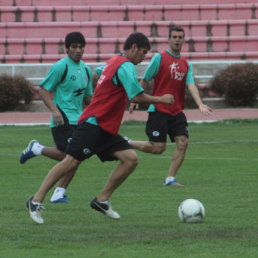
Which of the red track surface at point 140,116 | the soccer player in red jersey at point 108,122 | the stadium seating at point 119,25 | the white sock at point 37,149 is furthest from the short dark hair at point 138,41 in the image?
the stadium seating at point 119,25

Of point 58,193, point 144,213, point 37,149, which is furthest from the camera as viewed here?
point 37,149

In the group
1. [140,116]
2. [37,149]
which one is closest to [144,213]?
[37,149]

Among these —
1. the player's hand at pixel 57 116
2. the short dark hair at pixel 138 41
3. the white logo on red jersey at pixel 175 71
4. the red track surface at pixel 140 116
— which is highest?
the short dark hair at pixel 138 41

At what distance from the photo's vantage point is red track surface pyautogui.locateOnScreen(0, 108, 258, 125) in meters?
23.8

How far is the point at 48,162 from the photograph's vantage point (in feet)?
46.5

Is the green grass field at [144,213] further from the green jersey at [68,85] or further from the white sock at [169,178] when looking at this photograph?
the green jersey at [68,85]

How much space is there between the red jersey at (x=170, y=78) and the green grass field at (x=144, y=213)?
3.53 ft

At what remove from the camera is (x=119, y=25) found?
31.9 metres

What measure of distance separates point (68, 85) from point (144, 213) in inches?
82.2

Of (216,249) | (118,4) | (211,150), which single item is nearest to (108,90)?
(216,249)

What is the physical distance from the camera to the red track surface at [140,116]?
78.2ft

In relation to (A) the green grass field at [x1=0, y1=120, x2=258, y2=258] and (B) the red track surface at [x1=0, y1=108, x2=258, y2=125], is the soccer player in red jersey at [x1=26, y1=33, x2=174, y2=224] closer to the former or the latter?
(A) the green grass field at [x1=0, y1=120, x2=258, y2=258]

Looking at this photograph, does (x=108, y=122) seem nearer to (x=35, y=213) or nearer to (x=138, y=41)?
(x=138, y=41)

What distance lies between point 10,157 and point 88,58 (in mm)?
16084
